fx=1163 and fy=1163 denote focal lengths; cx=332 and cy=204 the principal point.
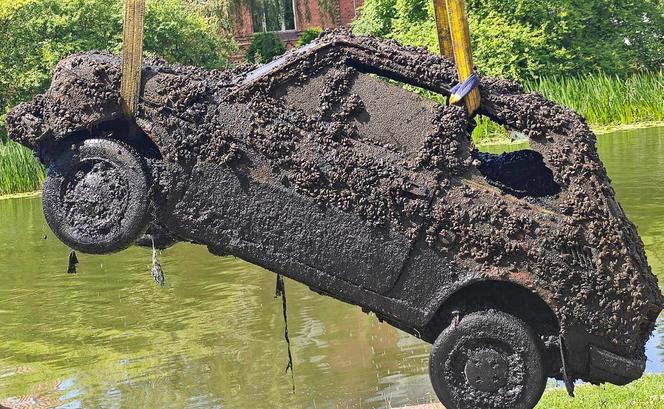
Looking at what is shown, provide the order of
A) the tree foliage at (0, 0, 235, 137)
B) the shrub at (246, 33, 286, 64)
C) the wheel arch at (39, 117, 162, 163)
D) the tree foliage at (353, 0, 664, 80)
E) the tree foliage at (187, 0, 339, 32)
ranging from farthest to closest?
the tree foliage at (187, 0, 339, 32) < the shrub at (246, 33, 286, 64) < the tree foliage at (0, 0, 235, 137) < the tree foliage at (353, 0, 664, 80) < the wheel arch at (39, 117, 162, 163)

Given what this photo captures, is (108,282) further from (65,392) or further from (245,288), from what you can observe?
(65,392)

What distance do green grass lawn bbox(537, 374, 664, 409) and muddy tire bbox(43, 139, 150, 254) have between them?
3.48 metres

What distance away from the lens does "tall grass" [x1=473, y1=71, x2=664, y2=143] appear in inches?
988

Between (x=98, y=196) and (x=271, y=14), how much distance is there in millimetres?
32592

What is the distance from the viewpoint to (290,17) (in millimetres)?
40031

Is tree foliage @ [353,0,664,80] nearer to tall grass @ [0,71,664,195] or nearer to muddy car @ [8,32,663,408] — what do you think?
tall grass @ [0,71,664,195]

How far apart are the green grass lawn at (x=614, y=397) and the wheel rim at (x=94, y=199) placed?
11.6 feet

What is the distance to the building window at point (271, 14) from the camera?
36.8 meters

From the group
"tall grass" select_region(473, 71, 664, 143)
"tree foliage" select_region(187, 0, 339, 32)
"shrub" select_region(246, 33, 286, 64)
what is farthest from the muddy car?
"tree foliage" select_region(187, 0, 339, 32)

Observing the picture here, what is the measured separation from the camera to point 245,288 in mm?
13672

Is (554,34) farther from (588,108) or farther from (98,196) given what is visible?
(98,196)

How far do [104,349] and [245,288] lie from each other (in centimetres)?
255

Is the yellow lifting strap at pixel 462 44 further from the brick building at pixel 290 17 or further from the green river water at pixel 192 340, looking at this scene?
the brick building at pixel 290 17

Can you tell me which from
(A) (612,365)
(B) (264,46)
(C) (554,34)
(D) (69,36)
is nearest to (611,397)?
(A) (612,365)
